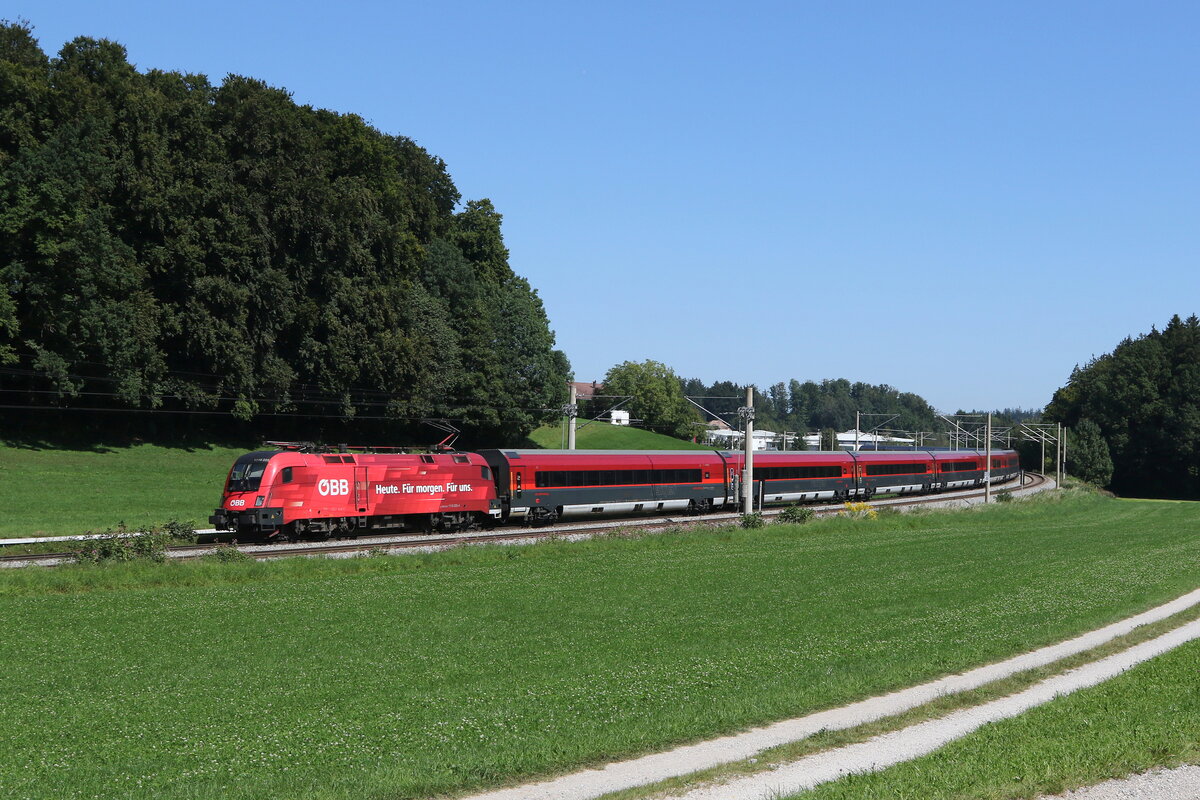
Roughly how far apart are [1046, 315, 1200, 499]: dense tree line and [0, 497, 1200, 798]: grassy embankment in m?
99.5

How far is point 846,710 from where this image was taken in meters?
14.8

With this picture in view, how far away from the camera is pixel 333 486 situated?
40562 mm

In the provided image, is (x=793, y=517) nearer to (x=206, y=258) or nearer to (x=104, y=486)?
(x=104, y=486)

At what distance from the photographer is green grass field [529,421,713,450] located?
108 m

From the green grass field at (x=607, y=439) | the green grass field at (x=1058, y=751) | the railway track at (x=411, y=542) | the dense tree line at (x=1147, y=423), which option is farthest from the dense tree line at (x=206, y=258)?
the dense tree line at (x=1147, y=423)

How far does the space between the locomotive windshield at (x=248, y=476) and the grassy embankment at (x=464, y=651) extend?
701cm

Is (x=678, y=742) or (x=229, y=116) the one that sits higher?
(x=229, y=116)

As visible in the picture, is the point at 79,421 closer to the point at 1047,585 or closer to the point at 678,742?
the point at 1047,585

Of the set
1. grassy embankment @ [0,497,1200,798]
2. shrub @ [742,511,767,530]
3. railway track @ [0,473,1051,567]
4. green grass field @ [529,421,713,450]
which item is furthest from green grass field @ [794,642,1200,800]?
green grass field @ [529,421,713,450]

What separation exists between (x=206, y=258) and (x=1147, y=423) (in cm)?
11165

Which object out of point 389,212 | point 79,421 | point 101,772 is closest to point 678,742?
point 101,772

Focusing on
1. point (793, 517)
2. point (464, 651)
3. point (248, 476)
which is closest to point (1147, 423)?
point (793, 517)

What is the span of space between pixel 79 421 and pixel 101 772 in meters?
56.9

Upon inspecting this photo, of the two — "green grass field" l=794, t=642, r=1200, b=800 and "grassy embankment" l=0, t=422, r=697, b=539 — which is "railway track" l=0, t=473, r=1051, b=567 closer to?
"grassy embankment" l=0, t=422, r=697, b=539
